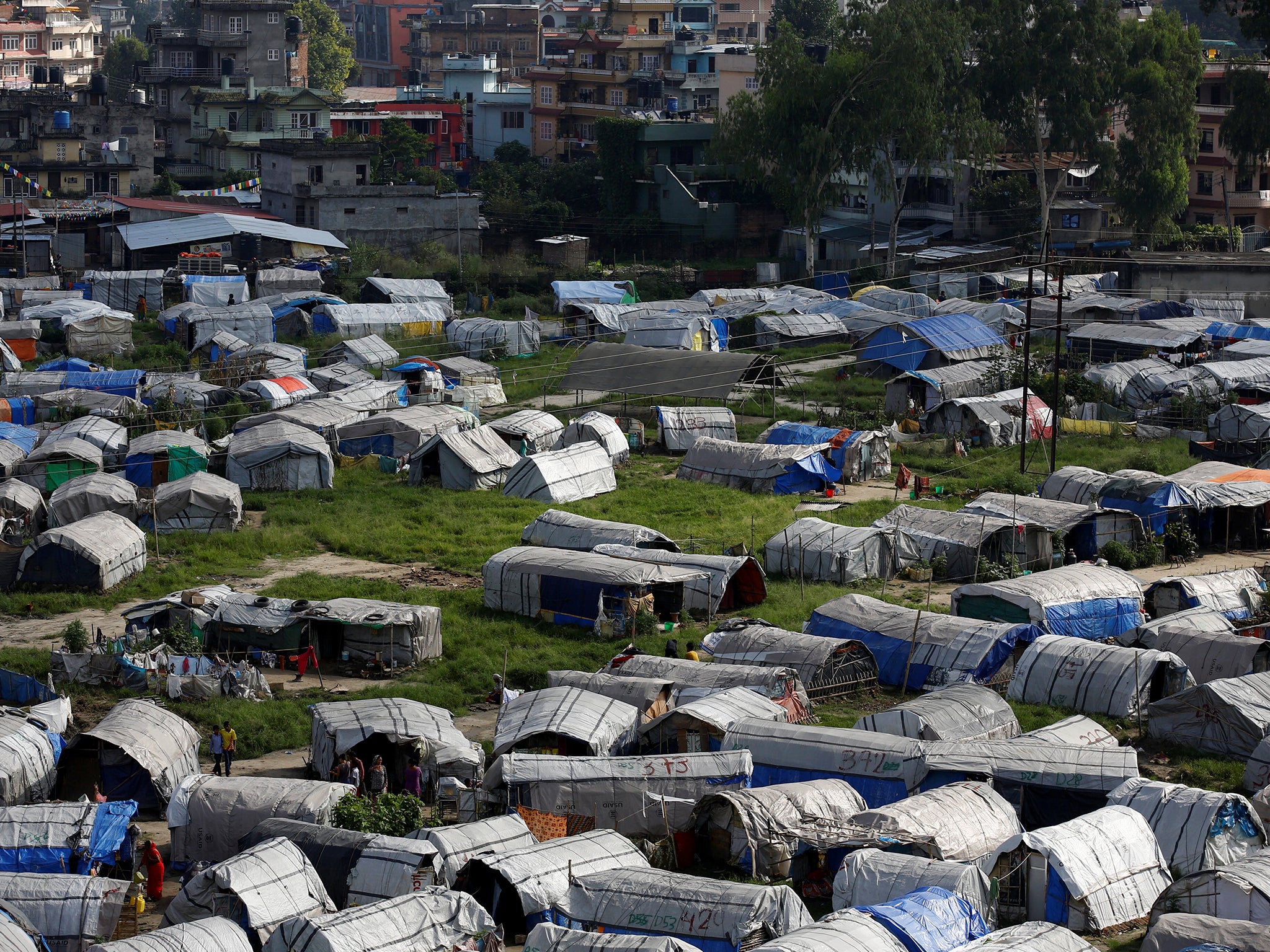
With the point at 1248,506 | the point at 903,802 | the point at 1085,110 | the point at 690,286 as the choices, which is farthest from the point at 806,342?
the point at 903,802

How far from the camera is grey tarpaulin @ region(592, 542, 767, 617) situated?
98.5 ft

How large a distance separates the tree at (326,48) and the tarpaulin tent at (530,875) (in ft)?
345

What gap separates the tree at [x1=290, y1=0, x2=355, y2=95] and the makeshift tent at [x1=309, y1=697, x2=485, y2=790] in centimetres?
10019

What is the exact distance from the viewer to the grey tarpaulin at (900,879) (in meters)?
17.9

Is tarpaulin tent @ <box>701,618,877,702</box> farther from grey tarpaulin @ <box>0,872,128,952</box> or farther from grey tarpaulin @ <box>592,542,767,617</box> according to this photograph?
grey tarpaulin @ <box>0,872,128,952</box>

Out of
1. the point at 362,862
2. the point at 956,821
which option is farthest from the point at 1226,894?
the point at 362,862

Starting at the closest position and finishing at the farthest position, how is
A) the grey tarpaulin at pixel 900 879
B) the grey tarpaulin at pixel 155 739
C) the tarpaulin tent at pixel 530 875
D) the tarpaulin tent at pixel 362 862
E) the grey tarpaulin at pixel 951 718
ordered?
the grey tarpaulin at pixel 900 879 → the tarpaulin tent at pixel 530 875 → the tarpaulin tent at pixel 362 862 → the grey tarpaulin at pixel 155 739 → the grey tarpaulin at pixel 951 718

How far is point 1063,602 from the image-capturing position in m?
28.4

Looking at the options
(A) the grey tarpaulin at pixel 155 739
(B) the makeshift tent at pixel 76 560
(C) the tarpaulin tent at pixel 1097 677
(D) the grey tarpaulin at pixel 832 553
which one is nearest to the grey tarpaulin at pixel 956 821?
(C) the tarpaulin tent at pixel 1097 677

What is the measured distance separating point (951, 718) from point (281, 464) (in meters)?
19.9

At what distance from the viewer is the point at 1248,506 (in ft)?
113

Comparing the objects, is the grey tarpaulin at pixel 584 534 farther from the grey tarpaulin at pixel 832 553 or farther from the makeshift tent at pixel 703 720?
the makeshift tent at pixel 703 720

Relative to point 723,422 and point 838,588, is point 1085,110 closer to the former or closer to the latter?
point 723,422

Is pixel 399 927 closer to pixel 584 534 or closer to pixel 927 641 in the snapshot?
pixel 927 641
